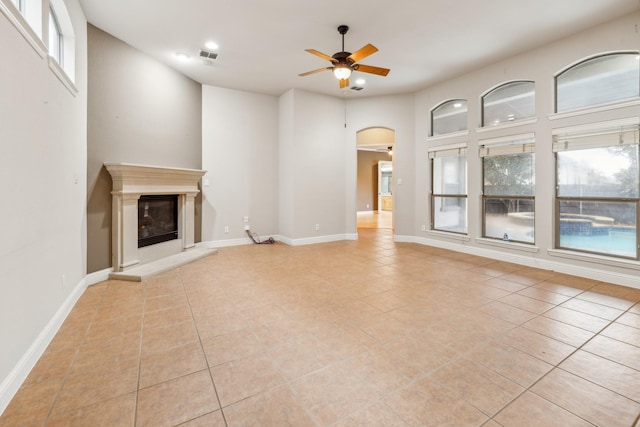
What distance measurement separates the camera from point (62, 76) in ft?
9.15

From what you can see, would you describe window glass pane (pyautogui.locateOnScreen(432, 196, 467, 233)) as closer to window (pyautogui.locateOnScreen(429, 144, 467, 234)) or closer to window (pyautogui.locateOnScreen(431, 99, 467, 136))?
window (pyautogui.locateOnScreen(429, 144, 467, 234))

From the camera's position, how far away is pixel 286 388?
5.92 ft

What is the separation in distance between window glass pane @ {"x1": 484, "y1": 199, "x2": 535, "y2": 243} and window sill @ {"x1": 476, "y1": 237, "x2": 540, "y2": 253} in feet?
0.36

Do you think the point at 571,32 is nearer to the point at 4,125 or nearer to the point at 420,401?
the point at 420,401

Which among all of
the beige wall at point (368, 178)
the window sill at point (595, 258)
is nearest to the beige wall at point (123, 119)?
the window sill at point (595, 258)

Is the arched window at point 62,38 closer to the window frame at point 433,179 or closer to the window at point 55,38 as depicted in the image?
the window at point 55,38

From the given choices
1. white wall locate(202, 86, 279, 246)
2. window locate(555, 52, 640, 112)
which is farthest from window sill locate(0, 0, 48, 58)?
window locate(555, 52, 640, 112)

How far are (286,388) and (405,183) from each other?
5.62 meters

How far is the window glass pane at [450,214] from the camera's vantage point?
5.81 m

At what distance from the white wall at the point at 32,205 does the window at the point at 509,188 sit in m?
5.82

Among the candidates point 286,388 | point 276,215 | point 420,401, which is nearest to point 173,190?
point 276,215

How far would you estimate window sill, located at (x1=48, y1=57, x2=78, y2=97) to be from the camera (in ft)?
8.30

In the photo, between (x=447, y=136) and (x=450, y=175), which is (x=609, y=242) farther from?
(x=447, y=136)

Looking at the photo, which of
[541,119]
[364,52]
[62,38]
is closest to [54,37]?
[62,38]
